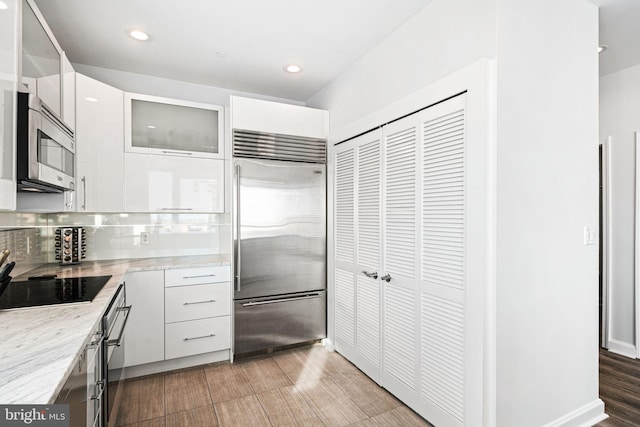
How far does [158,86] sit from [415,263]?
2891mm

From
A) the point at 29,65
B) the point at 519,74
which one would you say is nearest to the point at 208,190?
the point at 29,65

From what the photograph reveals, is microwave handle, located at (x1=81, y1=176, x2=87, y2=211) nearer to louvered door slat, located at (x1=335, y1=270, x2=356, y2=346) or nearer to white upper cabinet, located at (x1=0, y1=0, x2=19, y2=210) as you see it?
white upper cabinet, located at (x1=0, y1=0, x2=19, y2=210)

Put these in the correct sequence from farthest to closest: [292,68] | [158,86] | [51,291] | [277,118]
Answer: [158,86]
[277,118]
[292,68]
[51,291]

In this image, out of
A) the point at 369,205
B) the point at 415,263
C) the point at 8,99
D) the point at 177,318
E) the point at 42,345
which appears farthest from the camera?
the point at 177,318

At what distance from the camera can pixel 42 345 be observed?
1110mm

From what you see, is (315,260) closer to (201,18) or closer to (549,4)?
(201,18)

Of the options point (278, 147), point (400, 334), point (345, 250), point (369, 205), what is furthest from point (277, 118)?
point (400, 334)

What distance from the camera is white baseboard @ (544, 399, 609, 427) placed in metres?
1.94

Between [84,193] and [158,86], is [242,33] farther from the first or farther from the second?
[84,193]

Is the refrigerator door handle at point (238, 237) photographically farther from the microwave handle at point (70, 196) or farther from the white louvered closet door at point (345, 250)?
the microwave handle at point (70, 196)

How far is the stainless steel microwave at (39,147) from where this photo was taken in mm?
1445

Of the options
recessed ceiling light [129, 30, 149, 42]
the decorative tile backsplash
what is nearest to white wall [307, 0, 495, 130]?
recessed ceiling light [129, 30, 149, 42]

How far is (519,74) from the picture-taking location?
176cm

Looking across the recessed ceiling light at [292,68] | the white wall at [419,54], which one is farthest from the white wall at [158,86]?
the white wall at [419,54]
